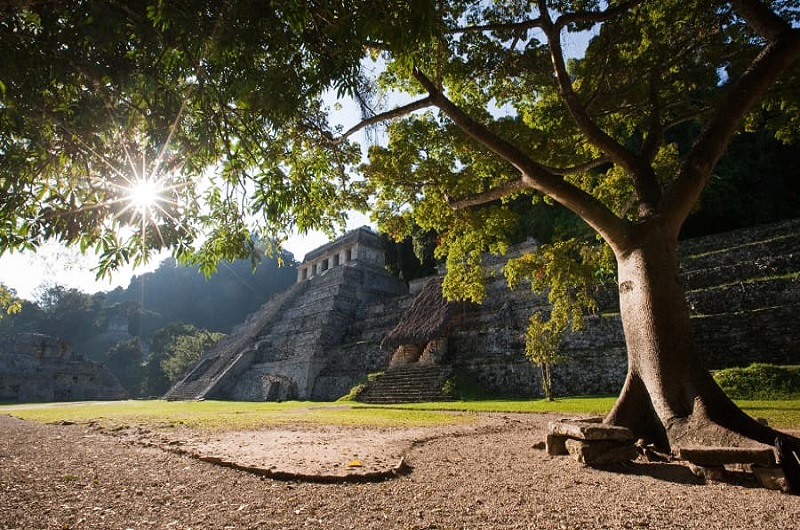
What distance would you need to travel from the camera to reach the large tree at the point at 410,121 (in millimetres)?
3197

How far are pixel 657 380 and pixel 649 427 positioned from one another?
0.71 metres

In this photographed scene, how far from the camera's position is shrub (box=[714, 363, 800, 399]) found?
9.67 metres

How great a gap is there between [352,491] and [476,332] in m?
15.1

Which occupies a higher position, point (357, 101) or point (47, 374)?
point (357, 101)

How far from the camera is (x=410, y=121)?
26.6 feet

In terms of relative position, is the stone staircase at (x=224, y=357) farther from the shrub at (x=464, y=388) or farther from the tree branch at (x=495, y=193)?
the tree branch at (x=495, y=193)

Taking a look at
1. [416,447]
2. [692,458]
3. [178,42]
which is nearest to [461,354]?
[416,447]

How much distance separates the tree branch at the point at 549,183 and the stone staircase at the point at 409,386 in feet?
33.9

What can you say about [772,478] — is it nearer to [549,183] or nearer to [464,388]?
[549,183]

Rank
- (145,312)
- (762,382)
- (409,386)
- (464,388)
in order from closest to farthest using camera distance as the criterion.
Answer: (762,382)
(464,388)
(409,386)
(145,312)

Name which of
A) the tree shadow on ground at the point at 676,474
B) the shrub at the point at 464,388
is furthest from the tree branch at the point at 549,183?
the shrub at the point at 464,388

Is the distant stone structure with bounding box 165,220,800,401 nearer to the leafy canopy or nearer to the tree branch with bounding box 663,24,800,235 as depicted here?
the leafy canopy

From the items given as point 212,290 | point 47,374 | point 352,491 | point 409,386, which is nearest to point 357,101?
point 352,491

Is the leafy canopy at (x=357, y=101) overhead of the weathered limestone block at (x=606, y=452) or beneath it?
overhead
